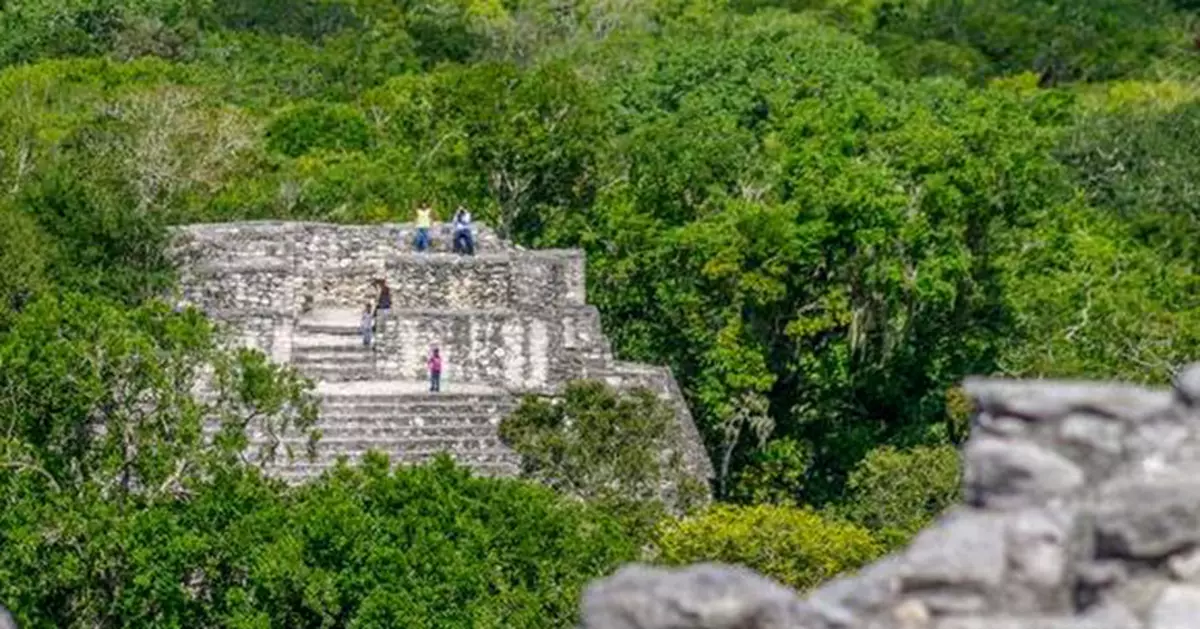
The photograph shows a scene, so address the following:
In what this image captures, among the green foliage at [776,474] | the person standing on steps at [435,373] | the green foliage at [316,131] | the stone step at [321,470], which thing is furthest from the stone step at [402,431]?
the green foliage at [316,131]

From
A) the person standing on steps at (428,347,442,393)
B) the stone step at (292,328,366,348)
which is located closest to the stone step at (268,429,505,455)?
the person standing on steps at (428,347,442,393)

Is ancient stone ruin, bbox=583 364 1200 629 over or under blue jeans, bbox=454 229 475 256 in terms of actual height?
under

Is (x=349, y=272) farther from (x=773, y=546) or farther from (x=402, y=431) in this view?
(x=773, y=546)

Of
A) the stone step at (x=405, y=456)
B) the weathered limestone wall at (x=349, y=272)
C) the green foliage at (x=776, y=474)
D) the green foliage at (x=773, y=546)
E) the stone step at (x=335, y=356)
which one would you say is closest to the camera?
the green foliage at (x=773, y=546)

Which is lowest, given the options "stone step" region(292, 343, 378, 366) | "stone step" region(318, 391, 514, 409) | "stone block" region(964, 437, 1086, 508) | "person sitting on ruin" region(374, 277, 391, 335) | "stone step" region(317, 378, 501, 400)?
"stone step" region(318, 391, 514, 409)

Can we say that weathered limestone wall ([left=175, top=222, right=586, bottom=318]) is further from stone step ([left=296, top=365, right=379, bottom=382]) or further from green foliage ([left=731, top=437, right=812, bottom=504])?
green foliage ([left=731, top=437, right=812, bottom=504])

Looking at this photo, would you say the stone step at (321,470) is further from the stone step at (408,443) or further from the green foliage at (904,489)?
the green foliage at (904,489)
